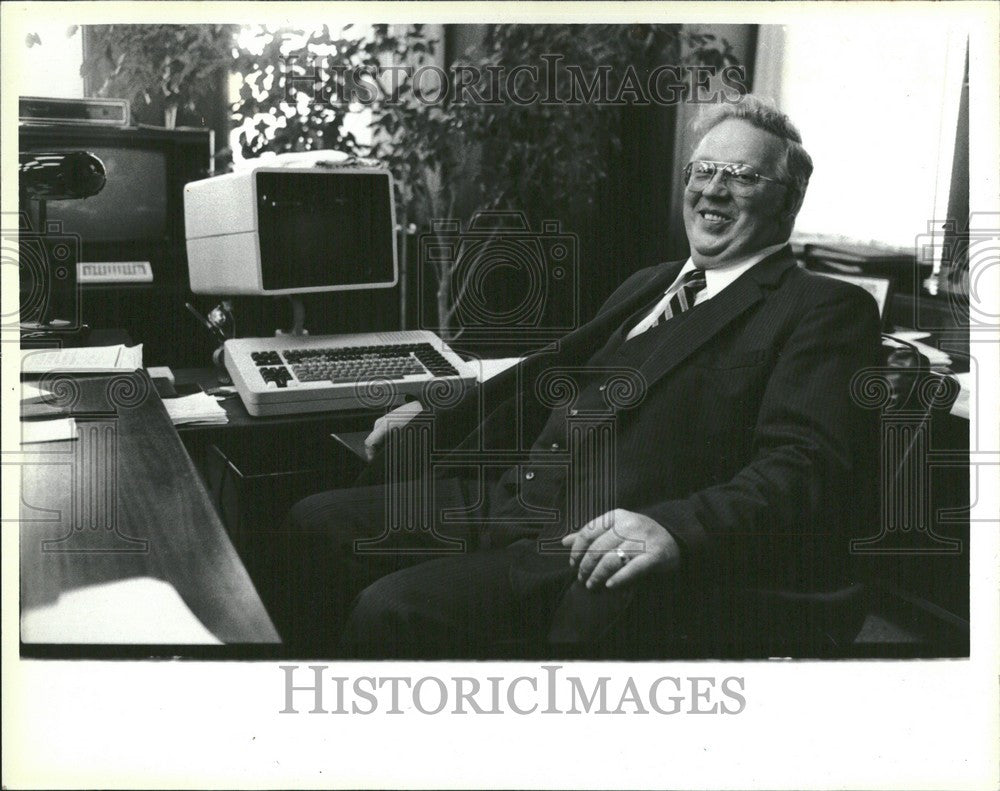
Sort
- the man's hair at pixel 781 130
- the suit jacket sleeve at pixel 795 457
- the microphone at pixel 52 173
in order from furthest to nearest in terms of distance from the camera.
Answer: the microphone at pixel 52 173 → the man's hair at pixel 781 130 → the suit jacket sleeve at pixel 795 457

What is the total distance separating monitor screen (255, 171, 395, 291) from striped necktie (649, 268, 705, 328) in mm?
534

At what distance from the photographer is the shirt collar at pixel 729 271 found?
1.73m

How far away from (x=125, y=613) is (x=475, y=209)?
94cm

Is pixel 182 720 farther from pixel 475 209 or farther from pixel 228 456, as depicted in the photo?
pixel 475 209

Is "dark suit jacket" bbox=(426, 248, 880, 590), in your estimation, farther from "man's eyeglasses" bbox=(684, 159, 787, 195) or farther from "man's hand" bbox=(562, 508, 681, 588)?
"man's eyeglasses" bbox=(684, 159, 787, 195)

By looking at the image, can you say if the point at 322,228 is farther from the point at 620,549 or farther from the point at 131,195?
the point at 620,549

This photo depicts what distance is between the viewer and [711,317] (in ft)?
5.65

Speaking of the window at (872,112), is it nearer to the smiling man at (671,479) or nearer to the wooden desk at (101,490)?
the smiling man at (671,479)

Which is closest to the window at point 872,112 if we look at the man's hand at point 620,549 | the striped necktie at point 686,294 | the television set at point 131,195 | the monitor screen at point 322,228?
the striped necktie at point 686,294

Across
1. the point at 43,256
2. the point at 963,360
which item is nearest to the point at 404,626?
the point at 43,256

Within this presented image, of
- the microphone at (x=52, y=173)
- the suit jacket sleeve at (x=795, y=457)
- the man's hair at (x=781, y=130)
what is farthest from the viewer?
the microphone at (x=52, y=173)

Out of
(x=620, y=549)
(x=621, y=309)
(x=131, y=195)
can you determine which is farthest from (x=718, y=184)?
(x=131, y=195)

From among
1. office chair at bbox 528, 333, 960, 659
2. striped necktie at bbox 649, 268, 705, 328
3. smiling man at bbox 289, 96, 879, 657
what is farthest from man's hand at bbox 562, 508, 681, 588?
striped necktie at bbox 649, 268, 705, 328

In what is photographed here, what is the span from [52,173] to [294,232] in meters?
0.45
